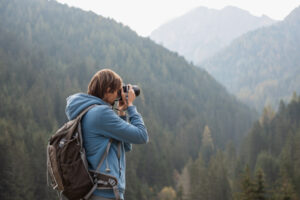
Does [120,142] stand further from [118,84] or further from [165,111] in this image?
[165,111]

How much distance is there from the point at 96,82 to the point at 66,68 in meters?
140

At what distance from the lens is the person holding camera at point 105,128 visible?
3.68 meters

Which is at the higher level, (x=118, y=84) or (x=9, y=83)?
(x=9, y=83)

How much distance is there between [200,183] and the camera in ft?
215

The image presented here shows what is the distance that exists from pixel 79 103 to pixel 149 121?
11092cm

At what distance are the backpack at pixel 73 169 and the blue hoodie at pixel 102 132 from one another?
73 mm

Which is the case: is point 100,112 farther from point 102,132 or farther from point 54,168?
point 54,168

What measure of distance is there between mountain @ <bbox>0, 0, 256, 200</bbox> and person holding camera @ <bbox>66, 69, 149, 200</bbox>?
160ft

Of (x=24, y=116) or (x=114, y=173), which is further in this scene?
(x=24, y=116)

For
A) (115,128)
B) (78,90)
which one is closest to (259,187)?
(115,128)

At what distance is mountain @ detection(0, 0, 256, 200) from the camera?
60750 millimetres

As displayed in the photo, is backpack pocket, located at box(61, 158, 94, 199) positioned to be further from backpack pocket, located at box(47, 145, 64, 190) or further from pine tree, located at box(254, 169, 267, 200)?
pine tree, located at box(254, 169, 267, 200)

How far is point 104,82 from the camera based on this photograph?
382 cm

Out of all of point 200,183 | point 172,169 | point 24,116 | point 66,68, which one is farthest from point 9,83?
point 200,183
